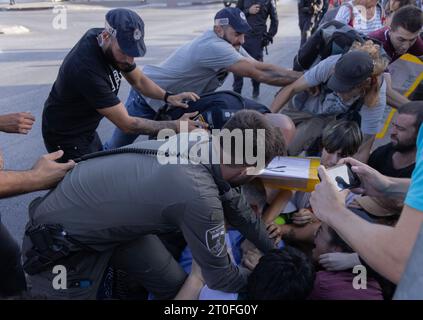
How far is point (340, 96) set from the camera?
10.8 feet

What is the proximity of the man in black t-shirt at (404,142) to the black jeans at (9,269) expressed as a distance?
Result: 2234 mm

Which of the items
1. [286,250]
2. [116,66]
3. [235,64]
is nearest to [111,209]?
[286,250]

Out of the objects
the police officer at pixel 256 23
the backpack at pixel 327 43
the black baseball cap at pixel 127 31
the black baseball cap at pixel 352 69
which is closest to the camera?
the black baseball cap at pixel 127 31

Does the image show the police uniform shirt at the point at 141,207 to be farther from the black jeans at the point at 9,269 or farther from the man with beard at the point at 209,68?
the man with beard at the point at 209,68

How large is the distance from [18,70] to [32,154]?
3557 mm

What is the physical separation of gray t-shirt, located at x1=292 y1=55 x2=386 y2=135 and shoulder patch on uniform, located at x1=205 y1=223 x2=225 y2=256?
1711mm

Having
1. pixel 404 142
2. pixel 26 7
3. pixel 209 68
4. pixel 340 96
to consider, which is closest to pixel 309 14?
pixel 340 96

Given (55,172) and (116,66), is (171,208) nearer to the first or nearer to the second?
(55,172)

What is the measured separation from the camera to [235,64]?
128 inches

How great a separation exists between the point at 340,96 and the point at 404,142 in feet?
1.77

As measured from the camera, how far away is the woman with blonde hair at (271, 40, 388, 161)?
300cm

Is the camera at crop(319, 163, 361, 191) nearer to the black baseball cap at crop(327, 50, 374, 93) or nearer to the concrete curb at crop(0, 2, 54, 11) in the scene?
the black baseball cap at crop(327, 50, 374, 93)

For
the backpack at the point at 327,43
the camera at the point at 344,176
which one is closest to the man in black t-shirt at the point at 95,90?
the camera at the point at 344,176

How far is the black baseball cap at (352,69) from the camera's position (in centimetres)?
295
